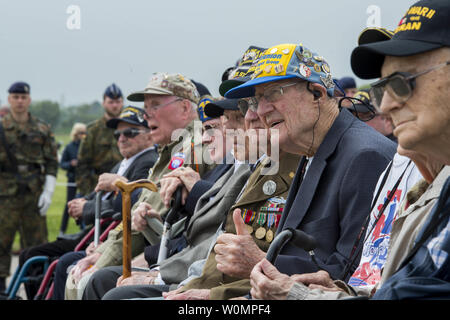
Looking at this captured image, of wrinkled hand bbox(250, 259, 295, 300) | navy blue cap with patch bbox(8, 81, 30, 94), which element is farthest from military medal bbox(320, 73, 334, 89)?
navy blue cap with patch bbox(8, 81, 30, 94)

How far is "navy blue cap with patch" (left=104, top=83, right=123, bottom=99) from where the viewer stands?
32.3 ft

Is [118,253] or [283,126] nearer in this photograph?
[283,126]

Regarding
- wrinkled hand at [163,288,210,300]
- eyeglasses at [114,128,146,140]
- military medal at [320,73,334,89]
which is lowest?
wrinkled hand at [163,288,210,300]

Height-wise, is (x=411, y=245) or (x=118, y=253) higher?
(x=411, y=245)

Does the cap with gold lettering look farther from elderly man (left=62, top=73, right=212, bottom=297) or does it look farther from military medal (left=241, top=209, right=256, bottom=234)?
elderly man (left=62, top=73, right=212, bottom=297)

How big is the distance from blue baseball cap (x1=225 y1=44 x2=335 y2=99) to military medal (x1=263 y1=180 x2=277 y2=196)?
0.51m

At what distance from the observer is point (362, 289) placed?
7.85ft

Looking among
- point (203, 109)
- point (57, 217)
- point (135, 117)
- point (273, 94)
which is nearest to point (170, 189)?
point (203, 109)

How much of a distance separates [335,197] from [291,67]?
711mm

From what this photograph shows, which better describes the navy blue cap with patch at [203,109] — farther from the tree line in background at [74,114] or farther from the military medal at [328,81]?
the tree line in background at [74,114]

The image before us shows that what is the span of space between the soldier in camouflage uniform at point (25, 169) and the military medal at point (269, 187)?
661 cm
